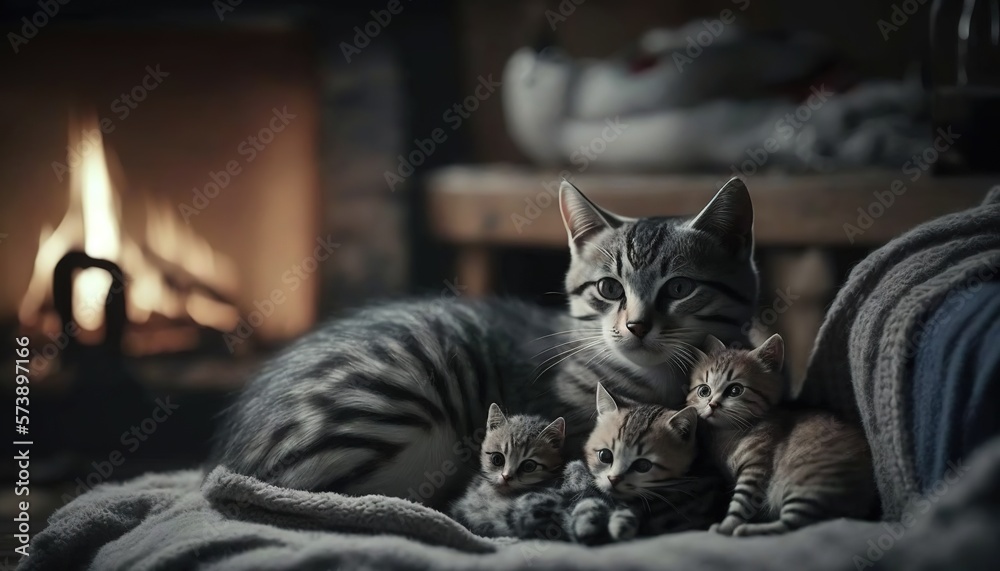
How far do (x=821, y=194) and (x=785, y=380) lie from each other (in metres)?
1.06

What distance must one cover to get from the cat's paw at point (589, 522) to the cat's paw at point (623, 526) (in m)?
0.01

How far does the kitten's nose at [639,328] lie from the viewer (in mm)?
1369

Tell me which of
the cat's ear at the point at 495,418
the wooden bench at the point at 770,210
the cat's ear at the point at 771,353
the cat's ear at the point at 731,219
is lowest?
the cat's ear at the point at 495,418

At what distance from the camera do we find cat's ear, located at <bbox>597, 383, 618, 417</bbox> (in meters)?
1.39

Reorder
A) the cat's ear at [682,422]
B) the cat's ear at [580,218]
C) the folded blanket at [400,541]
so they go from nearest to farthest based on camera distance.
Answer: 1. the folded blanket at [400,541]
2. the cat's ear at [682,422]
3. the cat's ear at [580,218]

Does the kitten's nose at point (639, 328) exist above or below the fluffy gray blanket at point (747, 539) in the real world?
above

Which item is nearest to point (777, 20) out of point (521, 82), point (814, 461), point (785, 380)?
point (521, 82)

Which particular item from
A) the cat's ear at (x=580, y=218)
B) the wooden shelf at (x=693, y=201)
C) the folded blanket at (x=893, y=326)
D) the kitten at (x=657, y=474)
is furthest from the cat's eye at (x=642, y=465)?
the wooden shelf at (x=693, y=201)

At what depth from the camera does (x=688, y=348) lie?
1.41 meters

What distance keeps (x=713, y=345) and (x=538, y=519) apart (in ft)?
1.23

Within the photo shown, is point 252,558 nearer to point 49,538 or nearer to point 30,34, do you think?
point 49,538

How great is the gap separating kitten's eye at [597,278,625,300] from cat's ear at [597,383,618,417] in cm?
15

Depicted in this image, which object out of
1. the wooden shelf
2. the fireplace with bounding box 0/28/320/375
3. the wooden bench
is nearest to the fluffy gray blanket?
the wooden bench

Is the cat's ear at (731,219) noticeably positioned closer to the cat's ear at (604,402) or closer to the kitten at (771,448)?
the kitten at (771,448)
